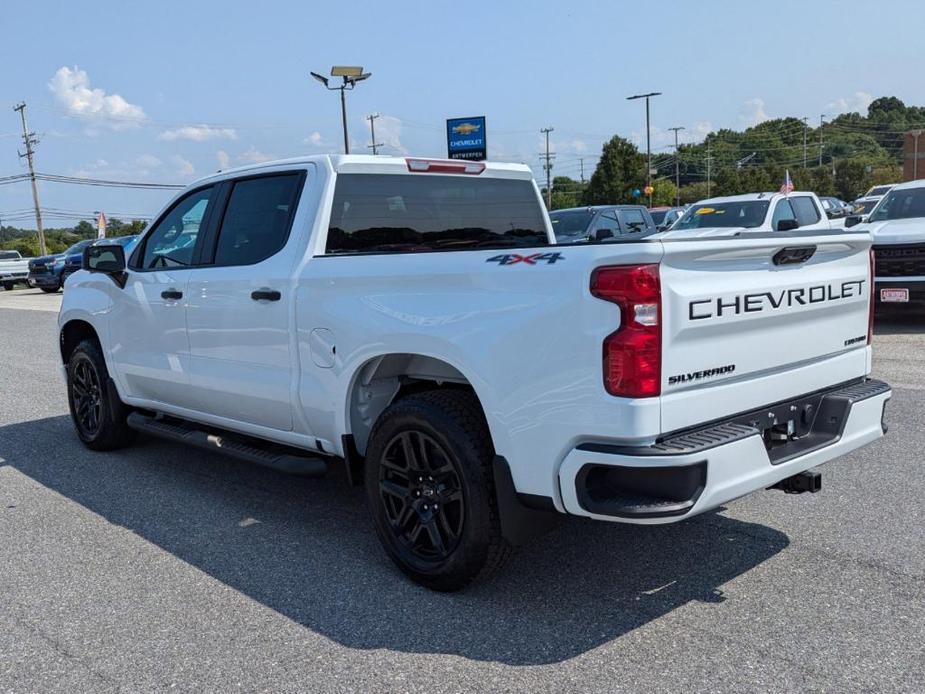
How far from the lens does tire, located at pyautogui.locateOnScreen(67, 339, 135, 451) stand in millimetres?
6301

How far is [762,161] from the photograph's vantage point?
13188 cm

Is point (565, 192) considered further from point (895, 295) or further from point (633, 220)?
point (895, 295)

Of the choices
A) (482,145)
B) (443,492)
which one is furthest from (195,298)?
(482,145)

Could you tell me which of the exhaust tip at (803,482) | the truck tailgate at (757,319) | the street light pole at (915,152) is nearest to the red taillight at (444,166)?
the truck tailgate at (757,319)

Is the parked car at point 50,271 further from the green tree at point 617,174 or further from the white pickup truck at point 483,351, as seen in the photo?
the green tree at point 617,174

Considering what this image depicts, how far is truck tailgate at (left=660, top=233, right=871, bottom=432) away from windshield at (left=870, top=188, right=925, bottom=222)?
925cm

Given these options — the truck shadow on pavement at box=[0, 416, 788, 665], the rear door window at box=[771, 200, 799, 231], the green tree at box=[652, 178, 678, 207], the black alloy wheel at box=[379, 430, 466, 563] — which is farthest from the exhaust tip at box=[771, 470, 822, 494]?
the green tree at box=[652, 178, 678, 207]

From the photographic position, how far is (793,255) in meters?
3.54

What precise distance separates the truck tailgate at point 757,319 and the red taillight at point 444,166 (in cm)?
215

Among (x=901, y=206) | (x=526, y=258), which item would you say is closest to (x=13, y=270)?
(x=901, y=206)

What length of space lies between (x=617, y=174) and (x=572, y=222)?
6264 centimetres

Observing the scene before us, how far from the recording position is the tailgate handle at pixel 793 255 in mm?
3477

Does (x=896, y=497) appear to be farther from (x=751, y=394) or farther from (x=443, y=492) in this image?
(x=443, y=492)

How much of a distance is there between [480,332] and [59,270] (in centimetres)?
3008
